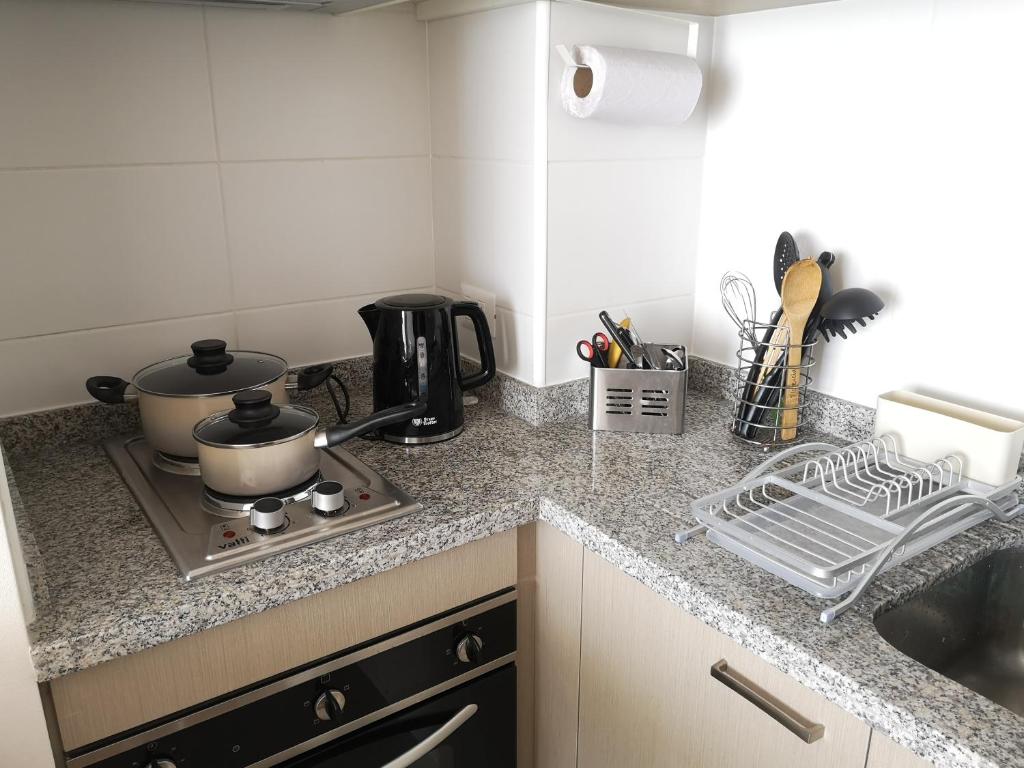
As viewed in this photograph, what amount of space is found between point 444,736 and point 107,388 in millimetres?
739

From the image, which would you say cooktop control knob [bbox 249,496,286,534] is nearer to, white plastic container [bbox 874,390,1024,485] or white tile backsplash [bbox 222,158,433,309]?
white tile backsplash [bbox 222,158,433,309]

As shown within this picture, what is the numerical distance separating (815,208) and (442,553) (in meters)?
0.84

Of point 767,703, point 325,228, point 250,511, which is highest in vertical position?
point 325,228

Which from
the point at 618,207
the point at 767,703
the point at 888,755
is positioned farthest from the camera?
the point at 618,207

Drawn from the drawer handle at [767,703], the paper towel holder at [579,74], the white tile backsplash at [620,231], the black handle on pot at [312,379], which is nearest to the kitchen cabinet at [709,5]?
the paper towel holder at [579,74]

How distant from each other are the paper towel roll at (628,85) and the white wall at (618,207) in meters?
0.04

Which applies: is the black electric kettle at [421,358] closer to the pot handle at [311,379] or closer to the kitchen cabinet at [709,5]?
the pot handle at [311,379]

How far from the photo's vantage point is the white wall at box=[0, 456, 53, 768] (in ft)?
2.73

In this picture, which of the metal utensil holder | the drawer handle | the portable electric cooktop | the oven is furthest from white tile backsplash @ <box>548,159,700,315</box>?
the drawer handle

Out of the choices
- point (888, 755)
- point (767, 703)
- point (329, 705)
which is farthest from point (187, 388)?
point (888, 755)

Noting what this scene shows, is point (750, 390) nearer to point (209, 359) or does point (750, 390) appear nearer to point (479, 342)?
point (479, 342)

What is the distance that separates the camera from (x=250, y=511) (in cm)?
110

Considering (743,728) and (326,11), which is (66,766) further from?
(326,11)

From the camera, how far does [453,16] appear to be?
147cm
